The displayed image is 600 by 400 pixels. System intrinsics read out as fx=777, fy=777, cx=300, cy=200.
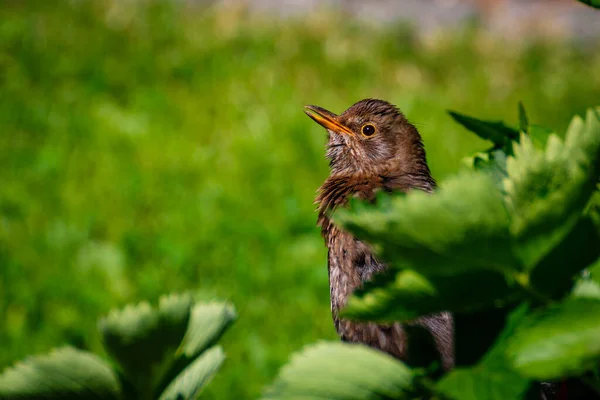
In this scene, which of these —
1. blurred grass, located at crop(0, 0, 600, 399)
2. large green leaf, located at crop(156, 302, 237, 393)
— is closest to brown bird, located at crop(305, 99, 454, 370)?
large green leaf, located at crop(156, 302, 237, 393)

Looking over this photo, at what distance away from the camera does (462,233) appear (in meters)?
0.44

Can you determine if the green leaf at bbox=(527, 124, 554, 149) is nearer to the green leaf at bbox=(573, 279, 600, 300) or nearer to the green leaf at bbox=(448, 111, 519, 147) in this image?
the green leaf at bbox=(448, 111, 519, 147)

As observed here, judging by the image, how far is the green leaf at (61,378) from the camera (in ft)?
1.79

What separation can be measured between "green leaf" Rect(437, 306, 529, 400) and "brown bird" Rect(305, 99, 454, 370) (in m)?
0.63

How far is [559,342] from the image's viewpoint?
1.49 feet

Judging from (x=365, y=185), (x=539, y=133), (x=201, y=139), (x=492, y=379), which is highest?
(x=201, y=139)

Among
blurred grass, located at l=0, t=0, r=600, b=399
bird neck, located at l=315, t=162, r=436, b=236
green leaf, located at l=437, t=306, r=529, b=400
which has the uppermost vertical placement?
blurred grass, located at l=0, t=0, r=600, b=399

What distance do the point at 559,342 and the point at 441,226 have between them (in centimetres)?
10

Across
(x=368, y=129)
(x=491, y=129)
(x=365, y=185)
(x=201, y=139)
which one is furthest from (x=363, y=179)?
(x=201, y=139)

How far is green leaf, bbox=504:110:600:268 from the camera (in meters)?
0.46

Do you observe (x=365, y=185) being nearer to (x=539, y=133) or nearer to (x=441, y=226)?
(x=539, y=133)

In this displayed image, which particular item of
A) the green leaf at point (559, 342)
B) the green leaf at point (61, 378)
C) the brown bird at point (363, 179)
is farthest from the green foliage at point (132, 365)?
the brown bird at point (363, 179)

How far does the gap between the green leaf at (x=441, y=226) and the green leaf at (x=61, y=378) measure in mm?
239

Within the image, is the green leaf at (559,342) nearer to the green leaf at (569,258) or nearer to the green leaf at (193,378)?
the green leaf at (569,258)
